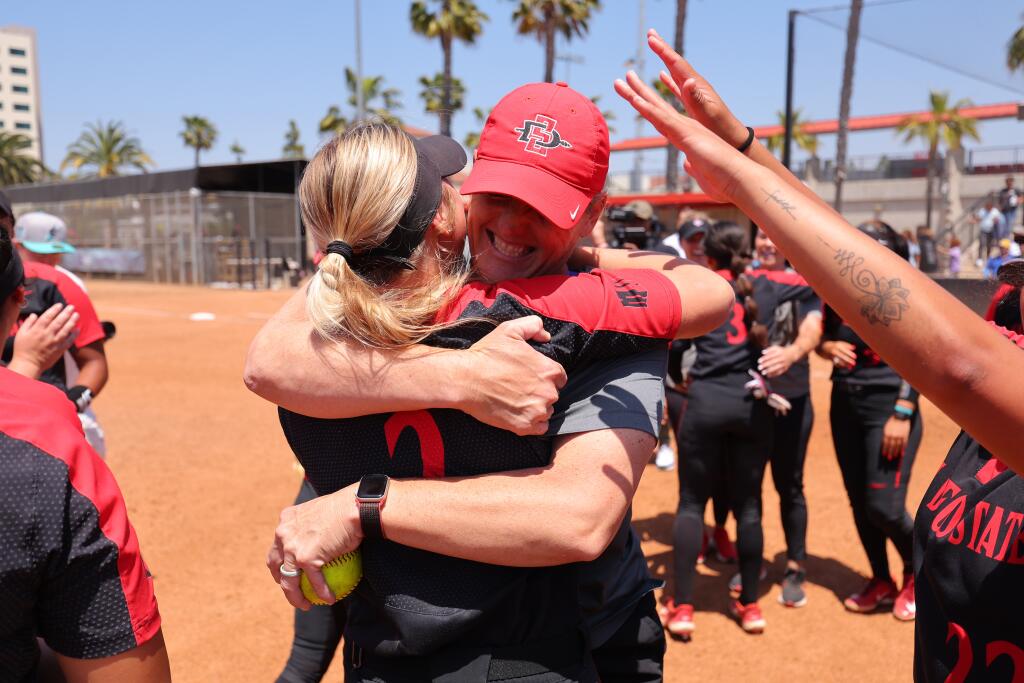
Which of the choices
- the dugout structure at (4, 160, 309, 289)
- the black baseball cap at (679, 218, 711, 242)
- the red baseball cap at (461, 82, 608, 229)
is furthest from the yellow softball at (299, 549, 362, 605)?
the dugout structure at (4, 160, 309, 289)

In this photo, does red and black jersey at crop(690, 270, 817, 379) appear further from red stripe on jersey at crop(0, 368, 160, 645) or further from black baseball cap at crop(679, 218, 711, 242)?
red stripe on jersey at crop(0, 368, 160, 645)

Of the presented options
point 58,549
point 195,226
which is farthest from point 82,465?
point 195,226

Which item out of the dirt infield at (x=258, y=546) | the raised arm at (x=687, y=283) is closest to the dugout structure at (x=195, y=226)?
the dirt infield at (x=258, y=546)

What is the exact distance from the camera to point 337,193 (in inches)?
58.7

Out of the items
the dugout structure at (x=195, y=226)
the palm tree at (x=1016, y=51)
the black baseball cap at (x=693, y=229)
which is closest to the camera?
the black baseball cap at (x=693, y=229)

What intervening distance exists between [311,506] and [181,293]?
27441mm

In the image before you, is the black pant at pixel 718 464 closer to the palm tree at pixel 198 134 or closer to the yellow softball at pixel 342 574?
the yellow softball at pixel 342 574

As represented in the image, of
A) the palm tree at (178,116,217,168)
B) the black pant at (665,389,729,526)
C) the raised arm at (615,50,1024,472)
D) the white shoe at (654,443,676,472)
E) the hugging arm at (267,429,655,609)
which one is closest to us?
the raised arm at (615,50,1024,472)

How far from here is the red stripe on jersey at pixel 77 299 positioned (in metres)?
4.11

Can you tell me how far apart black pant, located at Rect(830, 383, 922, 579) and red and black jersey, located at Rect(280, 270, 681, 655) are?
3.55 metres

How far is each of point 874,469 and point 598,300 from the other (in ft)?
12.3

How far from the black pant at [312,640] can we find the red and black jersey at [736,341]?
266 cm

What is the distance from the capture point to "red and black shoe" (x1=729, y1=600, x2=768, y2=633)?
14.8 ft

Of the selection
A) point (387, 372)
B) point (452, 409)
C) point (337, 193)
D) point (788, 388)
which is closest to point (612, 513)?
point (452, 409)
